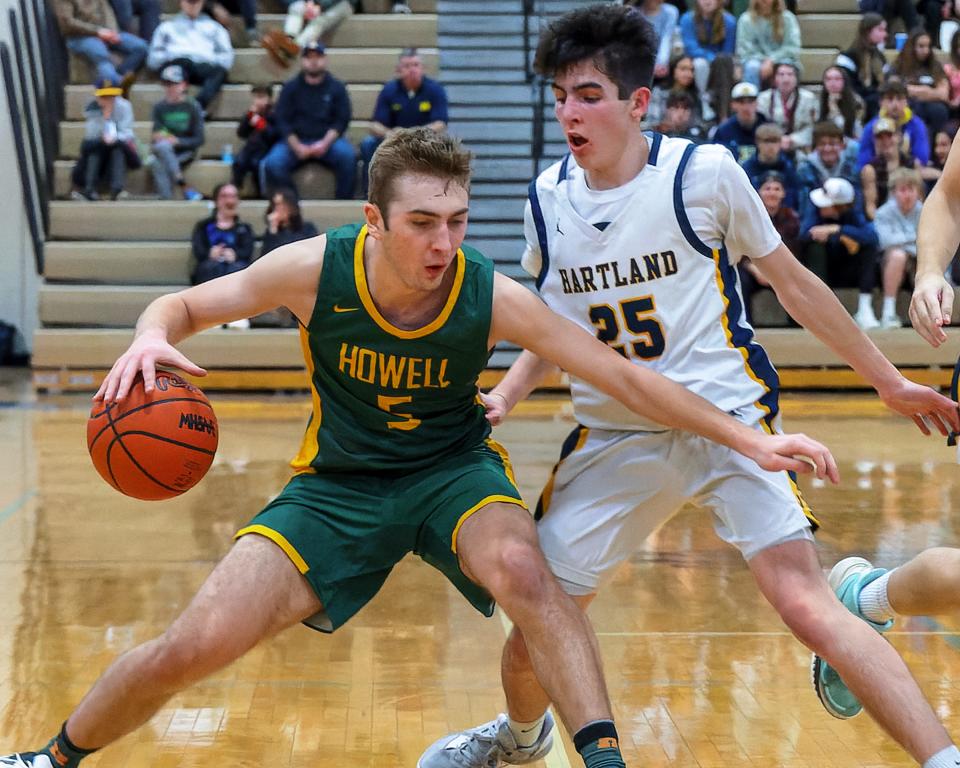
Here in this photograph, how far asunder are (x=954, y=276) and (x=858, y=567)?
9.38 meters

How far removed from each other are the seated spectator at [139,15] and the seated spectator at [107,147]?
4.15 feet

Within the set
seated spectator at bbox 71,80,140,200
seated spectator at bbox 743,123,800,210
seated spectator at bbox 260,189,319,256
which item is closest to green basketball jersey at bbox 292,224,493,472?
seated spectator at bbox 743,123,800,210

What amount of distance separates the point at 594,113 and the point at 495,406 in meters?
0.86

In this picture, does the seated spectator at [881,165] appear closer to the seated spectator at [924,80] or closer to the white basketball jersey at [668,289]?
the seated spectator at [924,80]

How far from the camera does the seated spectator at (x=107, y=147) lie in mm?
13727

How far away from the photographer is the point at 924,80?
14.1 meters

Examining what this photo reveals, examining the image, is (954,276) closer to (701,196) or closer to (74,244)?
(74,244)

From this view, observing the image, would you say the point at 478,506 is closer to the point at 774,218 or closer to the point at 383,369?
the point at 383,369

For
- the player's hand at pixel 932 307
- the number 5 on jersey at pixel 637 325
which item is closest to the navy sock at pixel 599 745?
the number 5 on jersey at pixel 637 325

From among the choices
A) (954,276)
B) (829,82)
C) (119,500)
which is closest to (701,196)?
(119,500)

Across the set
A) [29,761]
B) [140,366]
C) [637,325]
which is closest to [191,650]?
[29,761]

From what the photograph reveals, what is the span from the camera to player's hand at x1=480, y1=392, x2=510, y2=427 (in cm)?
373

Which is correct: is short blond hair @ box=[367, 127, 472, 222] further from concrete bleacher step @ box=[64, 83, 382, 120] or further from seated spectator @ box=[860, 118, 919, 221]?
concrete bleacher step @ box=[64, 83, 382, 120]

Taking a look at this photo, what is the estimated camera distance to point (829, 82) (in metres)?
13.6
